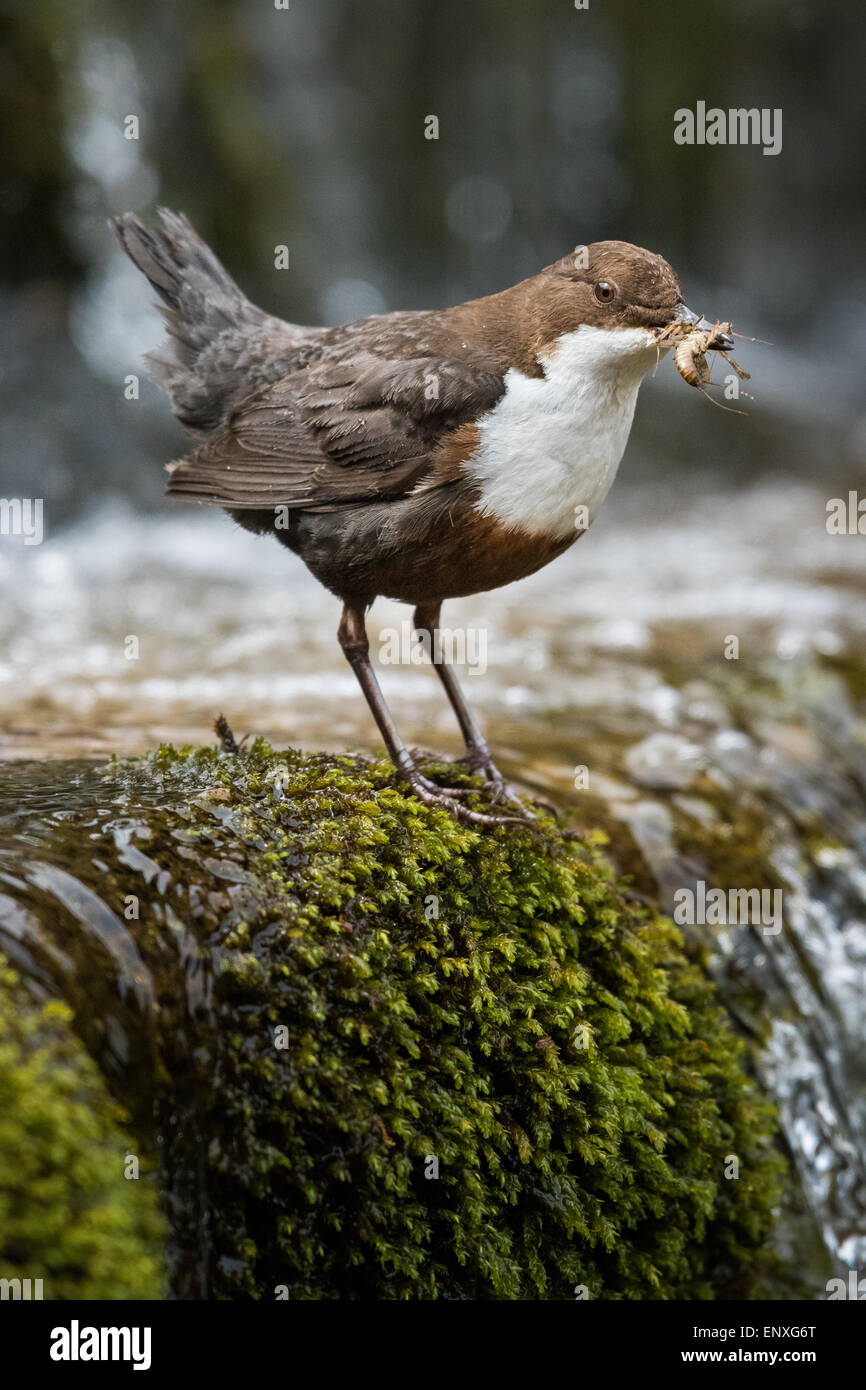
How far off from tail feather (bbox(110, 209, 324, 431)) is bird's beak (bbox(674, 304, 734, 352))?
1175 millimetres

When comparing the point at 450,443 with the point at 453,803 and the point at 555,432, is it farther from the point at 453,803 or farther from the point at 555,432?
the point at 453,803

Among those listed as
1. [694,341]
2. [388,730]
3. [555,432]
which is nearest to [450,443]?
[555,432]

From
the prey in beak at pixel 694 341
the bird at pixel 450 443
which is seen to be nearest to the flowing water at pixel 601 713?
the bird at pixel 450 443

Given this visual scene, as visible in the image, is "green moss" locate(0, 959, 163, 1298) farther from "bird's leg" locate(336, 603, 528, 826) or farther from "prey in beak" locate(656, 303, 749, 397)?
"prey in beak" locate(656, 303, 749, 397)

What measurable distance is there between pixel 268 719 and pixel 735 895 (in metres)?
1.72

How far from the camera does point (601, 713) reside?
4.86m

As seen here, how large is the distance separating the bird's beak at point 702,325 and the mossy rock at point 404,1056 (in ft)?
4.36

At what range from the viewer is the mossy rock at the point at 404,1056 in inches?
90.7

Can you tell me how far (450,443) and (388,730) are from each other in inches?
31.0

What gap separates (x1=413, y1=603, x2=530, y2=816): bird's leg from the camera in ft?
11.4

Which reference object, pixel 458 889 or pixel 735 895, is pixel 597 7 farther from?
pixel 458 889

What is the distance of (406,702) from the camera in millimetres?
4941

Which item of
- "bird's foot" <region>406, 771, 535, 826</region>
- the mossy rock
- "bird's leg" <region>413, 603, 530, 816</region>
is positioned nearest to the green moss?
the mossy rock

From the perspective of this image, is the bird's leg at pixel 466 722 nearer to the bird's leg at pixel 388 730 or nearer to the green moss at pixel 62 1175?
the bird's leg at pixel 388 730
